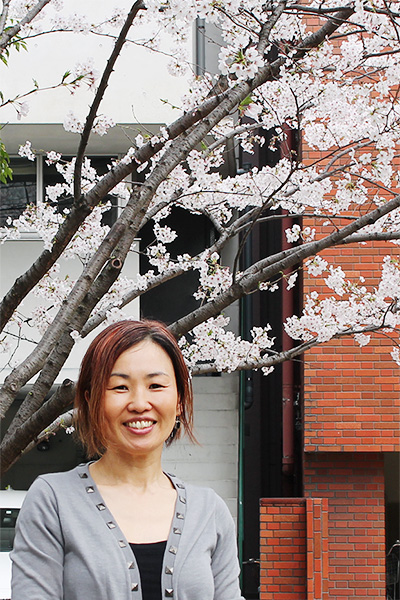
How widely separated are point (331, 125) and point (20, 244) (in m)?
3.90

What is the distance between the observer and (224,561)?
6.36 ft

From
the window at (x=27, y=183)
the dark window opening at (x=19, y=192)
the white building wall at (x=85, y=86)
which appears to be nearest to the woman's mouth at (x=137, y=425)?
the white building wall at (x=85, y=86)

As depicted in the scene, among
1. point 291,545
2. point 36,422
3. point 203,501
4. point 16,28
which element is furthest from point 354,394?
point 203,501

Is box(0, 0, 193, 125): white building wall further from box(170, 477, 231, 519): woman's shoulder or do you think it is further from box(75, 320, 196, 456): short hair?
box(170, 477, 231, 519): woman's shoulder

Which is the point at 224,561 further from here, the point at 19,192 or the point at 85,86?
the point at 19,192

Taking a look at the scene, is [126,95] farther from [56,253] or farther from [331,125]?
[56,253]

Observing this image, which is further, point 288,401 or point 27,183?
point 27,183

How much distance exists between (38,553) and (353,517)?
705 cm

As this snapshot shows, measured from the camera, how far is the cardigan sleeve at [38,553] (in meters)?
1.75

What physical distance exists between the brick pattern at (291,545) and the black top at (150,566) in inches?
239

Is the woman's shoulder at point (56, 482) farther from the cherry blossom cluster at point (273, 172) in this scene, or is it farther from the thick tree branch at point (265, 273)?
the cherry blossom cluster at point (273, 172)

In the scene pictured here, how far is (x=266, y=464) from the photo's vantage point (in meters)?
11.2

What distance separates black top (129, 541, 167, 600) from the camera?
1.79 meters

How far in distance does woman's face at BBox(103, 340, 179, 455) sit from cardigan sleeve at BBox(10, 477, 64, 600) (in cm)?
21
